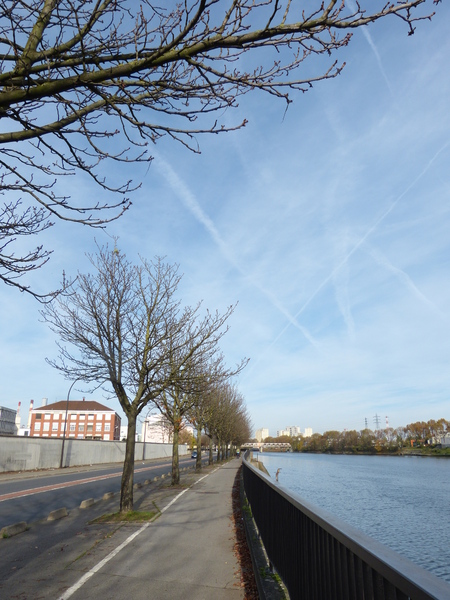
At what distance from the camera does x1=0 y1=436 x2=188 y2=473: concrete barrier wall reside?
98.9ft

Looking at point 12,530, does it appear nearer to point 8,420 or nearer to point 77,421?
point 8,420

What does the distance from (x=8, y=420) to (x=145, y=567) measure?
4273 inches

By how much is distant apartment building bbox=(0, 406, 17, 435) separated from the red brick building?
409cm

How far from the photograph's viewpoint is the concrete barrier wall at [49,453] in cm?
3016

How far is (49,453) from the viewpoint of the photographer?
35.6 meters

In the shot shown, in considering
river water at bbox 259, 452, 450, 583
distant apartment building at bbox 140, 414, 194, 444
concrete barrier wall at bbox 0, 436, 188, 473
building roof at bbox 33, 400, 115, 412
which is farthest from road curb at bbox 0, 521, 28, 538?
building roof at bbox 33, 400, 115, 412

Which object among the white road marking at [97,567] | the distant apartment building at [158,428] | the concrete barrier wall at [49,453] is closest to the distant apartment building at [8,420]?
the distant apartment building at [158,428]

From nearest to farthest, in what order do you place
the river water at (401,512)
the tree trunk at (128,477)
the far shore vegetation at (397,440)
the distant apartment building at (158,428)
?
the tree trunk at (128,477) → the river water at (401,512) → the distant apartment building at (158,428) → the far shore vegetation at (397,440)

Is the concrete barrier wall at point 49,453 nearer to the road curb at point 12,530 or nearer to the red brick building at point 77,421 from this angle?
the road curb at point 12,530

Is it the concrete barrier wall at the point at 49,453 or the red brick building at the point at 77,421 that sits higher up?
the red brick building at the point at 77,421

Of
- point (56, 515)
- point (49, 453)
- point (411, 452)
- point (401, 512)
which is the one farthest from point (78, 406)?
point (56, 515)

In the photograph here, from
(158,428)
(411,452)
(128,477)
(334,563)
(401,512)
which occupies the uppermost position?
(158,428)

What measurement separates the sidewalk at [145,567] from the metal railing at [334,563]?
1.27 meters

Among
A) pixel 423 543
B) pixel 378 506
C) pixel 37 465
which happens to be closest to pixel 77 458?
pixel 37 465
